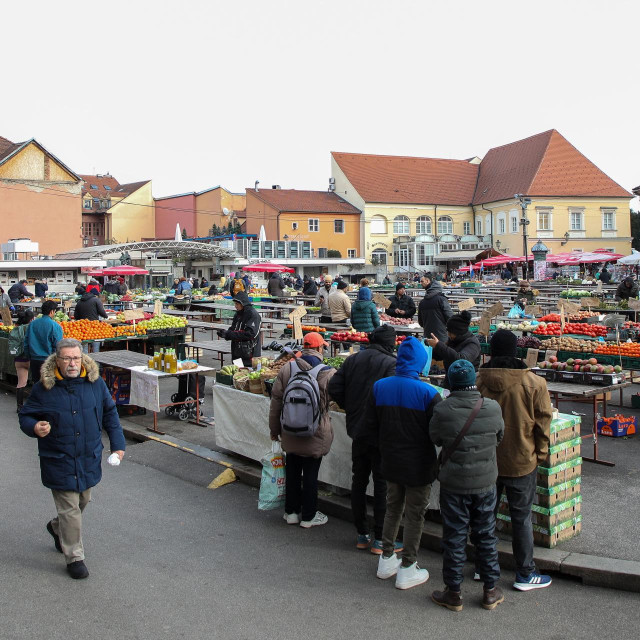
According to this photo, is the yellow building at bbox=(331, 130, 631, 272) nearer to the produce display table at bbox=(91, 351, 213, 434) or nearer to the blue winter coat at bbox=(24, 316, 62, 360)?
the produce display table at bbox=(91, 351, 213, 434)

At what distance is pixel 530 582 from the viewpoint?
5203 millimetres

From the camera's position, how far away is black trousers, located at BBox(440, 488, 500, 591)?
15.9 feet

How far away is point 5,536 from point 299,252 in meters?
52.0

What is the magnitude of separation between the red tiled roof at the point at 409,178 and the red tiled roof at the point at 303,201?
2.31 metres

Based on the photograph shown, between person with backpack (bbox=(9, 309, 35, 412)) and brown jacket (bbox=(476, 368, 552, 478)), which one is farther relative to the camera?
person with backpack (bbox=(9, 309, 35, 412))

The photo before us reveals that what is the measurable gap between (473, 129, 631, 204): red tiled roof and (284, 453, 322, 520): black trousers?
59509 mm

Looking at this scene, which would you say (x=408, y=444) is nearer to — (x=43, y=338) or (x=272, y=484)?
(x=272, y=484)

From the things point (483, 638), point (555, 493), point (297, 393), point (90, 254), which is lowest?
point (483, 638)

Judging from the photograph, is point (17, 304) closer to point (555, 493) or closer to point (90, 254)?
point (90, 254)

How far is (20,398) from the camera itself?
39.5 ft

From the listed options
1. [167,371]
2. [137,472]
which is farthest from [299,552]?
[167,371]

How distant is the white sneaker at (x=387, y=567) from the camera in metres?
5.39

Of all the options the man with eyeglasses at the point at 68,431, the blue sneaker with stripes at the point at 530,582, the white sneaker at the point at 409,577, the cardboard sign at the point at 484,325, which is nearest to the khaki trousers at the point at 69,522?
the man with eyeglasses at the point at 68,431

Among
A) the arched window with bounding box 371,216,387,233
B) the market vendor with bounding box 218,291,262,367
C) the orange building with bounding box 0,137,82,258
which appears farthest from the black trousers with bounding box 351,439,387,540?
the arched window with bounding box 371,216,387,233
